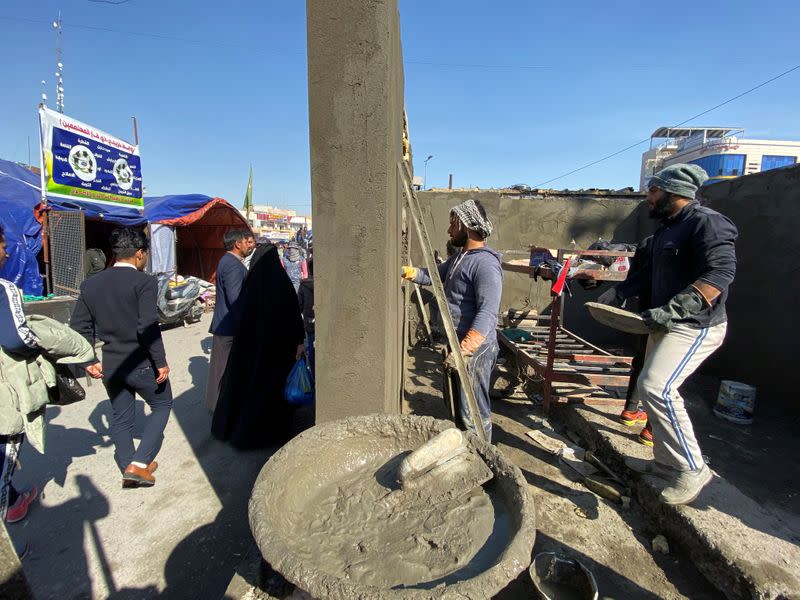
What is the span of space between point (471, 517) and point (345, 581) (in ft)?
1.91

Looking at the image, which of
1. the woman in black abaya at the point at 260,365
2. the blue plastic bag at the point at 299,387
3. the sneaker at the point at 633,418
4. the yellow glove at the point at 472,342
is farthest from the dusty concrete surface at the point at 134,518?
the sneaker at the point at 633,418

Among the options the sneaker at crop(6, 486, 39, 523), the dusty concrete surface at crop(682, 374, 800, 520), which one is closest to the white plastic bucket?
the dusty concrete surface at crop(682, 374, 800, 520)

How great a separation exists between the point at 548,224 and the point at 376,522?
7.56 m

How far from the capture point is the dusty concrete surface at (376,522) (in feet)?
3.94

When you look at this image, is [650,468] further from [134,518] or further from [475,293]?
[134,518]

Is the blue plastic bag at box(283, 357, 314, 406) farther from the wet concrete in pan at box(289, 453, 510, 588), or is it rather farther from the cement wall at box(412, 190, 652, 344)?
the cement wall at box(412, 190, 652, 344)

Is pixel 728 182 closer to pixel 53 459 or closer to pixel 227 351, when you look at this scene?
pixel 227 351

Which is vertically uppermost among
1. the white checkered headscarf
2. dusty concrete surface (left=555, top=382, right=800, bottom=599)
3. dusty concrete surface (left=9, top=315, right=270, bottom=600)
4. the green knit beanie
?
the green knit beanie

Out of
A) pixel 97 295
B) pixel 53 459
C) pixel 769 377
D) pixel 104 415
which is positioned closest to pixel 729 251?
pixel 769 377

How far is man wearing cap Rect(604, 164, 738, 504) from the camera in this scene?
2387 millimetres

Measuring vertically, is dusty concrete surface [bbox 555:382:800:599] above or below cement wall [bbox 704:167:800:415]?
below

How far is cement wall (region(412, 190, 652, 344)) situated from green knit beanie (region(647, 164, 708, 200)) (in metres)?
5.00

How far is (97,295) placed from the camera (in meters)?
2.92

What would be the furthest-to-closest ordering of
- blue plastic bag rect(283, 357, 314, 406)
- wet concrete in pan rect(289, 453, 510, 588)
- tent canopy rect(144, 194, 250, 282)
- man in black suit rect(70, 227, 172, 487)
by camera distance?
tent canopy rect(144, 194, 250, 282), blue plastic bag rect(283, 357, 314, 406), man in black suit rect(70, 227, 172, 487), wet concrete in pan rect(289, 453, 510, 588)
